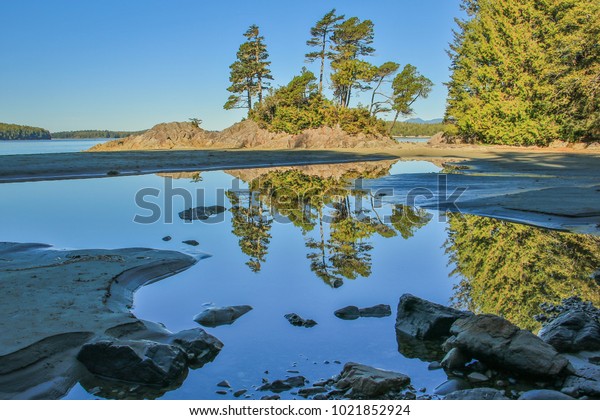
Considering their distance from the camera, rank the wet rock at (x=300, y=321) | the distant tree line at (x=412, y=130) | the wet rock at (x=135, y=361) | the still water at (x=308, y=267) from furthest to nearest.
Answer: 1. the distant tree line at (x=412, y=130)
2. the wet rock at (x=300, y=321)
3. the still water at (x=308, y=267)
4. the wet rock at (x=135, y=361)

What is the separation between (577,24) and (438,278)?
33634 mm

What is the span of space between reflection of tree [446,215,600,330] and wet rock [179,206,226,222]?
5.50 meters

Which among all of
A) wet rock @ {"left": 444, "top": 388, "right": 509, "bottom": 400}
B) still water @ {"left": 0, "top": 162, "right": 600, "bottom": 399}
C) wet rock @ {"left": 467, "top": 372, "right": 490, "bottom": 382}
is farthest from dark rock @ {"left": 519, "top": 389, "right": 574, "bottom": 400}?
still water @ {"left": 0, "top": 162, "right": 600, "bottom": 399}

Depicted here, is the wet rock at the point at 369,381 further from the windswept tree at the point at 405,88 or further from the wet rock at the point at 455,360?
the windswept tree at the point at 405,88

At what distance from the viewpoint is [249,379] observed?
3.65m

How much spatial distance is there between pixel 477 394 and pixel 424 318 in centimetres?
137

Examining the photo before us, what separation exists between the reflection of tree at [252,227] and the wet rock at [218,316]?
1.79 m

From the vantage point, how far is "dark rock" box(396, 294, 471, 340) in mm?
4500

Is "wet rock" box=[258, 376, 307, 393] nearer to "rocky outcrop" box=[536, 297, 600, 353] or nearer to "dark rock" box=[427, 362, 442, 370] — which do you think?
"dark rock" box=[427, 362, 442, 370]

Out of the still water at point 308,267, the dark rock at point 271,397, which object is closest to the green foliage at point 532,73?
the still water at point 308,267

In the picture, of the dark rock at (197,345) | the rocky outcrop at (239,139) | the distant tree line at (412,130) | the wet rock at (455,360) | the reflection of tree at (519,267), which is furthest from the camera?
the distant tree line at (412,130)

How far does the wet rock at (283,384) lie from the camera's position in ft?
11.4

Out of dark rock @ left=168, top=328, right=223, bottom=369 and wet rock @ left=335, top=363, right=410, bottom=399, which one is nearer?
wet rock @ left=335, top=363, right=410, bottom=399

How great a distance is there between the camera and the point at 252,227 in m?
10.2
